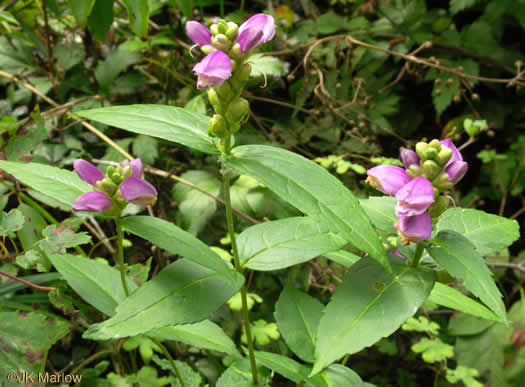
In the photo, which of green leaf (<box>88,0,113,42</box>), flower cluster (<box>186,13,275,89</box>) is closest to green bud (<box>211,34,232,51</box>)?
flower cluster (<box>186,13,275,89</box>)

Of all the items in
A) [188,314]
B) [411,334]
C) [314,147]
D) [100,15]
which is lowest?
[411,334]

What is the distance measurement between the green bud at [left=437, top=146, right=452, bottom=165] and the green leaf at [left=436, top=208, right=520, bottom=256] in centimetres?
16

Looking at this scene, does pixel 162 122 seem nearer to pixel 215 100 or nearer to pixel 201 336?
pixel 215 100

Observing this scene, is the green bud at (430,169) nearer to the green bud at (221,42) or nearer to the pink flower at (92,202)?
the green bud at (221,42)

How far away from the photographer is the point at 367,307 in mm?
660

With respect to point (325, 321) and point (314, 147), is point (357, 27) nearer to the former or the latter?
point (314, 147)

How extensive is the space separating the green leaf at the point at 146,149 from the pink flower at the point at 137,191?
1038 millimetres

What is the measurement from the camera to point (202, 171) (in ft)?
5.86

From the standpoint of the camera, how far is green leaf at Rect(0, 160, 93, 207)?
2.39ft

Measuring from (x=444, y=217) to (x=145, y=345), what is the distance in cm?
92

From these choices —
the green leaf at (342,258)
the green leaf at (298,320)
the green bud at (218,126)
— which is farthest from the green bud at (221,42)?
the green leaf at (298,320)

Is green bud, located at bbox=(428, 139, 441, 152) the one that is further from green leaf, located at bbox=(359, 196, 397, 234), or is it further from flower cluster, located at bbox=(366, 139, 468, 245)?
green leaf, located at bbox=(359, 196, 397, 234)

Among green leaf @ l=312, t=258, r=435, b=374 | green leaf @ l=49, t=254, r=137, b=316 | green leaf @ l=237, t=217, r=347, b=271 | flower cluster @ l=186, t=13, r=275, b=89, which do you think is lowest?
green leaf @ l=49, t=254, r=137, b=316

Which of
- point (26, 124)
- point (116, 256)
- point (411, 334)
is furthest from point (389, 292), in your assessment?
point (411, 334)
